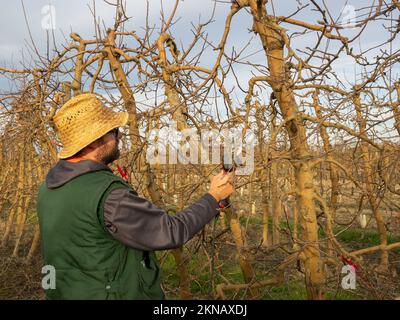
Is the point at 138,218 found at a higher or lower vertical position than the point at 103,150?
lower

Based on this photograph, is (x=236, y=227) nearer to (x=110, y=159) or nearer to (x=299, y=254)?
(x=299, y=254)

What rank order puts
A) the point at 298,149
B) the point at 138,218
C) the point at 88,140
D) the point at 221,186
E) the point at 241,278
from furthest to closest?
the point at 241,278 < the point at 298,149 < the point at 221,186 < the point at 88,140 < the point at 138,218

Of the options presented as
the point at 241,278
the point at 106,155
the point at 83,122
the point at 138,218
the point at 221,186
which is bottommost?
the point at 241,278

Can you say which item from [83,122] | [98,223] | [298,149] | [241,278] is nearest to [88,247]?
[98,223]

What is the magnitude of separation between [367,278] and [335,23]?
1.51m

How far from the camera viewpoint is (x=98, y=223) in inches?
62.6

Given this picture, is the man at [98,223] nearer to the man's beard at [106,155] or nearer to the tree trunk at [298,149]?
the man's beard at [106,155]

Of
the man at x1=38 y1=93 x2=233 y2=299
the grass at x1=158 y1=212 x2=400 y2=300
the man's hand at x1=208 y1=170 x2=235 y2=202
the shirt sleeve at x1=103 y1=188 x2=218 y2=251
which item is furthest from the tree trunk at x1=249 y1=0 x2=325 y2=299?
the shirt sleeve at x1=103 y1=188 x2=218 y2=251

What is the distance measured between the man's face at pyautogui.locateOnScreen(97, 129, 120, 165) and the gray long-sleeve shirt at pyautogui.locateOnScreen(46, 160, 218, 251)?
8cm

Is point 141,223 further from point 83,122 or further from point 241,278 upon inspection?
point 241,278

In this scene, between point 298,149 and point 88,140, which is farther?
point 298,149

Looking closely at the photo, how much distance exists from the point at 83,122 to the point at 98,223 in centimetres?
46

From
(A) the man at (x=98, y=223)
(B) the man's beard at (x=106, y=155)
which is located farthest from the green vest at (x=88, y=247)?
(B) the man's beard at (x=106, y=155)

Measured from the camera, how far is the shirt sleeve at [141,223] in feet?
5.14
